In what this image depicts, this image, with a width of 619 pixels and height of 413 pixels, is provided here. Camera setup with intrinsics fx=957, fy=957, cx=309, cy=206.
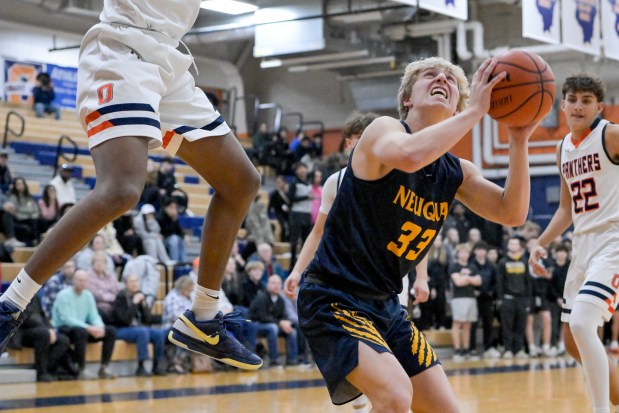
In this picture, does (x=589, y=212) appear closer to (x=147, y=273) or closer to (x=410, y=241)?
(x=410, y=241)

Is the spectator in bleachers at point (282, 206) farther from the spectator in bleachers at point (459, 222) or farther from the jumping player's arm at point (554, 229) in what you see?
the jumping player's arm at point (554, 229)

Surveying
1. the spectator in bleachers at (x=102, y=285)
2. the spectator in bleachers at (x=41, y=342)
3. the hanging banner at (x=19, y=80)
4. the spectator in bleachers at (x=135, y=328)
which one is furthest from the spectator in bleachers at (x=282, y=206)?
the hanging banner at (x=19, y=80)

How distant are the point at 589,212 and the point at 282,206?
1026 cm

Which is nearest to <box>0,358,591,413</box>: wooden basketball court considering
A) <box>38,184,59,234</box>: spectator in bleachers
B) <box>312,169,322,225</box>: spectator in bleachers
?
<box>38,184,59,234</box>: spectator in bleachers

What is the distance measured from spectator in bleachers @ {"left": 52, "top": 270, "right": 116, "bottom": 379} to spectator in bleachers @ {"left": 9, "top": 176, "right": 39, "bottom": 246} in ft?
7.48

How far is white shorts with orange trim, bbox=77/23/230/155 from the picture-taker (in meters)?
3.57

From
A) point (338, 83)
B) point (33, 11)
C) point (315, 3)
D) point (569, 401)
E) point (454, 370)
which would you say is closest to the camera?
point (569, 401)

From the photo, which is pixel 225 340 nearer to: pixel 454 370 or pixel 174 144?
pixel 174 144

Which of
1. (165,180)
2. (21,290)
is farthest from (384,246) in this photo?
(165,180)

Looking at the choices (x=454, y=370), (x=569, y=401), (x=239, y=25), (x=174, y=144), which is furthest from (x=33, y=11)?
(x=174, y=144)

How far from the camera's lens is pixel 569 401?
7.96 metres

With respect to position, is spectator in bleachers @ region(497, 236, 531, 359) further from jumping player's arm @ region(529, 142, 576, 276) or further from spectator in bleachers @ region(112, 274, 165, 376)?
jumping player's arm @ region(529, 142, 576, 276)

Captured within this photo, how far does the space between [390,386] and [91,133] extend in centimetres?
146

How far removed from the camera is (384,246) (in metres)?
3.87
